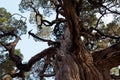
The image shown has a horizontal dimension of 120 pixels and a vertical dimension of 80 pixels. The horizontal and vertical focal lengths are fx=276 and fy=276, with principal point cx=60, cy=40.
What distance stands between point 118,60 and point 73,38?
0.97m

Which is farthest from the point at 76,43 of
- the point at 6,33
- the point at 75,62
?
the point at 6,33

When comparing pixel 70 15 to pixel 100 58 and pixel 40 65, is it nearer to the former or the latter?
pixel 100 58

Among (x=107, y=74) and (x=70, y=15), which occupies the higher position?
(x=70, y=15)

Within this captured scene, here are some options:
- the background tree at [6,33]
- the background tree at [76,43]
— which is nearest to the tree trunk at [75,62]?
the background tree at [76,43]

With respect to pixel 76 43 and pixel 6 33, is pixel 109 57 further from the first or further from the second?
pixel 6 33

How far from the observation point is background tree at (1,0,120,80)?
4102 mm

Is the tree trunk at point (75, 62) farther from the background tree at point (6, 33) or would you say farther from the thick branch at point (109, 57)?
the background tree at point (6, 33)

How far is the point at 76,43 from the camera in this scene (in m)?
4.22

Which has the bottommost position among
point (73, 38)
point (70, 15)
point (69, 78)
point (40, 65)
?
point (40, 65)

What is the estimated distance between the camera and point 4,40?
6516 millimetres

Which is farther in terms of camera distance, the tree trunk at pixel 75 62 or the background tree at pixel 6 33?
the background tree at pixel 6 33

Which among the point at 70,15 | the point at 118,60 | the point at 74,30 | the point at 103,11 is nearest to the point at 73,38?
the point at 74,30

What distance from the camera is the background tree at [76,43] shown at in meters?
4.10

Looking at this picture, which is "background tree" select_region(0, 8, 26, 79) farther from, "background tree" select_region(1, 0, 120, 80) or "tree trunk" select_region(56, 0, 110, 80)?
"tree trunk" select_region(56, 0, 110, 80)
